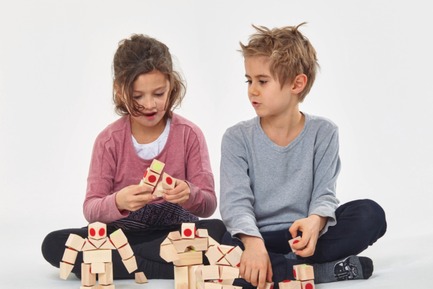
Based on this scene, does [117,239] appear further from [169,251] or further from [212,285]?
[212,285]

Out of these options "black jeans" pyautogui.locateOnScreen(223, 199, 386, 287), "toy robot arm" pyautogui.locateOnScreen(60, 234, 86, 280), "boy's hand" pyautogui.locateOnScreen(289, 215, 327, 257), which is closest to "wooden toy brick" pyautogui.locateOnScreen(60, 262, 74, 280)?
"toy robot arm" pyautogui.locateOnScreen(60, 234, 86, 280)

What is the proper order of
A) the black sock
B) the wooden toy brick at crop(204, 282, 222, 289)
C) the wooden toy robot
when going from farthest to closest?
the black sock
the wooden toy robot
the wooden toy brick at crop(204, 282, 222, 289)

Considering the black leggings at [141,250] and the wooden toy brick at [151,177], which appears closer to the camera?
the wooden toy brick at [151,177]

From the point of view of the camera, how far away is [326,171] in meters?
2.72

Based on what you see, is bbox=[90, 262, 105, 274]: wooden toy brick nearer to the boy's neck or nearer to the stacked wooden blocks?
the stacked wooden blocks

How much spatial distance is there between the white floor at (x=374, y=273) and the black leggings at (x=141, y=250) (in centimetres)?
4

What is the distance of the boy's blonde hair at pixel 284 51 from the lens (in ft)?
8.77

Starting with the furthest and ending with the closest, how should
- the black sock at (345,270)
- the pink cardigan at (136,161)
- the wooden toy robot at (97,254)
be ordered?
the pink cardigan at (136,161)
the black sock at (345,270)
the wooden toy robot at (97,254)

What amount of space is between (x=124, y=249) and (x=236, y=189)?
13.8 inches

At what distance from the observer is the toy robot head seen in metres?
2.47

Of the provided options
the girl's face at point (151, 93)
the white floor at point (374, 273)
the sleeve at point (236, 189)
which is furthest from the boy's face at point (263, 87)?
the white floor at point (374, 273)

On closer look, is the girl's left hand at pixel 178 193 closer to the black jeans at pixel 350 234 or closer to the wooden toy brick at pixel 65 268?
the black jeans at pixel 350 234

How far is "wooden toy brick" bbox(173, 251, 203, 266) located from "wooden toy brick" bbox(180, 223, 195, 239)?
0.05 metres

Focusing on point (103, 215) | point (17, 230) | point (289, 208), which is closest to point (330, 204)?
point (289, 208)
